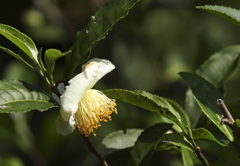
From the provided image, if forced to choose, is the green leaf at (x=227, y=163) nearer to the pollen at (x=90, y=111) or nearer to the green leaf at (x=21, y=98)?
the pollen at (x=90, y=111)

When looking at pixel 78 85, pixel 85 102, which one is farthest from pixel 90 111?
pixel 78 85

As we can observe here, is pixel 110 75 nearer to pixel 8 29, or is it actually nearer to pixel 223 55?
pixel 223 55

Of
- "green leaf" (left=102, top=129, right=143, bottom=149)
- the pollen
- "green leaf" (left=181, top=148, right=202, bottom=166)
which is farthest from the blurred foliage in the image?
the pollen

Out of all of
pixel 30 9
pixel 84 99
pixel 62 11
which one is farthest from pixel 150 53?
pixel 84 99

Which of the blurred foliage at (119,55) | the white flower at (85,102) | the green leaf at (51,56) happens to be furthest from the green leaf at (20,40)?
the blurred foliage at (119,55)

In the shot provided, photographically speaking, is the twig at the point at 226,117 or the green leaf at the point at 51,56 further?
the green leaf at the point at 51,56
